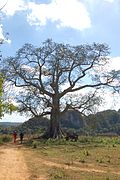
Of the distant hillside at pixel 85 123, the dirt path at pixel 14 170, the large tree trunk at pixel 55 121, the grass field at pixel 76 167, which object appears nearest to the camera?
the dirt path at pixel 14 170

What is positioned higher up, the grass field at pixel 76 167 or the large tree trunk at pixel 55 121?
the large tree trunk at pixel 55 121

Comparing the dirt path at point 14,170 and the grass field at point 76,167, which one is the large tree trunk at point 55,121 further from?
the dirt path at point 14,170

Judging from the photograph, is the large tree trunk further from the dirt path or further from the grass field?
the dirt path

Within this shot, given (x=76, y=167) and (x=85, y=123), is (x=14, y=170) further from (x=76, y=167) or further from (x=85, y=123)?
(x=85, y=123)

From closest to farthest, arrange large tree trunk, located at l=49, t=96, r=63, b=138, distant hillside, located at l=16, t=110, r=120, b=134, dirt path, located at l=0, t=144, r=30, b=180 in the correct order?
1. dirt path, located at l=0, t=144, r=30, b=180
2. large tree trunk, located at l=49, t=96, r=63, b=138
3. distant hillside, located at l=16, t=110, r=120, b=134

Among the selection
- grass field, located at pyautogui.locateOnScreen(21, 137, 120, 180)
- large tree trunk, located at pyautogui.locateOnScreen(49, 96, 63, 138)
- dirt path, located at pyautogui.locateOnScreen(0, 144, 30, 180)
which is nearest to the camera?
dirt path, located at pyautogui.locateOnScreen(0, 144, 30, 180)

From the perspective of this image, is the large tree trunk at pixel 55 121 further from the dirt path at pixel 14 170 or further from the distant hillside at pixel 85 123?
the dirt path at pixel 14 170

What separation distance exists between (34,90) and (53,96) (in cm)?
232

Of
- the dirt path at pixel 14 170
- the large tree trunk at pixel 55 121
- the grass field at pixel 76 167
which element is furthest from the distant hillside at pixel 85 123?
the dirt path at pixel 14 170

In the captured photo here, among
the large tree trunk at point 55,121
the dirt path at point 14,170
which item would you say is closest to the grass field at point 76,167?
the dirt path at point 14,170

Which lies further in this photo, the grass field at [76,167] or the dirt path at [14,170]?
the grass field at [76,167]

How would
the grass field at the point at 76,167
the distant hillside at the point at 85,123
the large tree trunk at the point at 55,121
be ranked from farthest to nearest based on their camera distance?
the distant hillside at the point at 85,123 < the large tree trunk at the point at 55,121 < the grass field at the point at 76,167

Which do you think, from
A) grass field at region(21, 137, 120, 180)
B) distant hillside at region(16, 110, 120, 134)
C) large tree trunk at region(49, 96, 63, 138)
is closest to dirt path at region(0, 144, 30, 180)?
grass field at region(21, 137, 120, 180)

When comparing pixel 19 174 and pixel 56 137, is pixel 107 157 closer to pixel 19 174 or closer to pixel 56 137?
pixel 19 174
